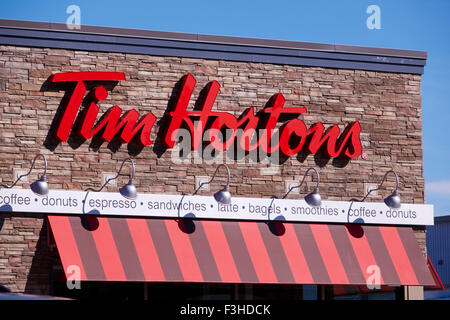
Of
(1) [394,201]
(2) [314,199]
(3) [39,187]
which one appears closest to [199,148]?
(2) [314,199]

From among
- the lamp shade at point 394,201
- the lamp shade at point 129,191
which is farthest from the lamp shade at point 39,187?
the lamp shade at point 394,201

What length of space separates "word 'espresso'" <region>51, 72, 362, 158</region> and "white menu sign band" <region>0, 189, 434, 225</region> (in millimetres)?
1303

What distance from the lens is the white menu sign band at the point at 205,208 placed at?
19.0 metres

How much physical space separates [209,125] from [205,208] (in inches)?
80.7

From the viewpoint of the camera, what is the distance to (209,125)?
20.7m

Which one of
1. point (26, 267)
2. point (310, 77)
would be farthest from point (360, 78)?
point (26, 267)

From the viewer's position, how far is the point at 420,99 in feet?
75.0

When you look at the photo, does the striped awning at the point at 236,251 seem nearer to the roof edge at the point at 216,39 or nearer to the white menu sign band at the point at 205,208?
the white menu sign band at the point at 205,208

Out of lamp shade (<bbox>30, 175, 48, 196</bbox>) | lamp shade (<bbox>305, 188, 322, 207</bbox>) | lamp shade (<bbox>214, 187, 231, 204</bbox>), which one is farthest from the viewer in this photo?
lamp shade (<bbox>305, 188, 322, 207</bbox>)

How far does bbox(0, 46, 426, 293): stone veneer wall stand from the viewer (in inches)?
752

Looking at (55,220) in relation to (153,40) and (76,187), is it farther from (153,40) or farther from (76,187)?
(153,40)

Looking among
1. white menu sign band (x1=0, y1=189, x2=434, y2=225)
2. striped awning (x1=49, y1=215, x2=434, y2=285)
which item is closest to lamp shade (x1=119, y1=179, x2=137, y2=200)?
white menu sign band (x1=0, y1=189, x2=434, y2=225)

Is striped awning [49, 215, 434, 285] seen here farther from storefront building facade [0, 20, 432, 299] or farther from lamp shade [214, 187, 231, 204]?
lamp shade [214, 187, 231, 204]

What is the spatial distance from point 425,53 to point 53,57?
393 inches
